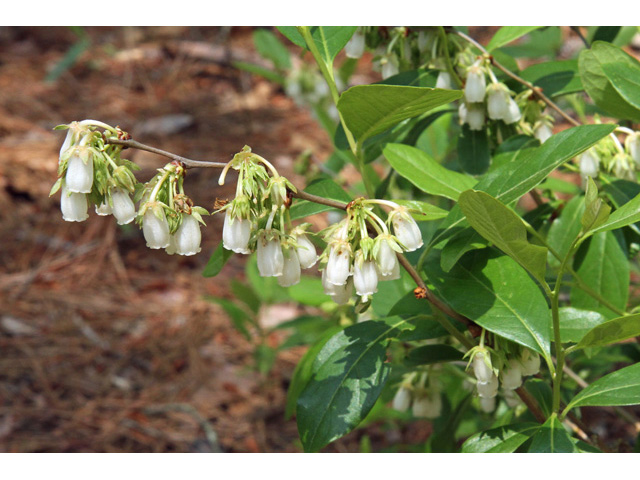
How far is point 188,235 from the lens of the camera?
1136mm

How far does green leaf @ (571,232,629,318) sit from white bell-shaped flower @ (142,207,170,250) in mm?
856

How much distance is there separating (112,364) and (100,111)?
1.98 m

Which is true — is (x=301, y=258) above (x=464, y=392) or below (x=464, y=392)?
above

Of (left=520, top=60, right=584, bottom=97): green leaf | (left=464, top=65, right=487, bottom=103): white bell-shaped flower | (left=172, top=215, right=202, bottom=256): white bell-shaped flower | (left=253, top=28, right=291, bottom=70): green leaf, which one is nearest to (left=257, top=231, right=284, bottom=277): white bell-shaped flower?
(left=172, top=215, right=202, bottom=256): white bell-shaped flower

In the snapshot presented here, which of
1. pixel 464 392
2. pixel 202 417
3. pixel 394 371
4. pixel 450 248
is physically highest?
pixel 450 248

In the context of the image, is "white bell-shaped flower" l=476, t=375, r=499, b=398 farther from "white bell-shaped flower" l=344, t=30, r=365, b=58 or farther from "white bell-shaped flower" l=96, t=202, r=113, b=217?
"white bell-shaped flower" l=344, t=30, r=365, b=58

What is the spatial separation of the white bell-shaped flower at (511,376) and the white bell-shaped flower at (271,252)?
426 millimetres

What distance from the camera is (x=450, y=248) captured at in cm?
115

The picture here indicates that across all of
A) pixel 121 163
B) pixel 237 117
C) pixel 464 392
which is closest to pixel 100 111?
pixel 237 117

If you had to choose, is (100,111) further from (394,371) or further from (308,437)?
(308,437)

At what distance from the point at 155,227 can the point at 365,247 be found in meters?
0.32

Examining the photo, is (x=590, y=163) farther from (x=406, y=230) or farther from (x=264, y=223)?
(x=264, y=223)

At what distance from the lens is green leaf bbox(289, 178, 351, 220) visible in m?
1.22

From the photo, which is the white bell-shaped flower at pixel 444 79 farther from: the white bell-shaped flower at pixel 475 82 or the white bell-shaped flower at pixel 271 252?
the white bell-shaped flower at pixel 271 252
